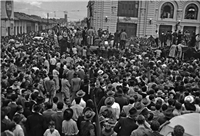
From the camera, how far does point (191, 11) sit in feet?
117

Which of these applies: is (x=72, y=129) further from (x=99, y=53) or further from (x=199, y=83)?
(x=99, y=53)

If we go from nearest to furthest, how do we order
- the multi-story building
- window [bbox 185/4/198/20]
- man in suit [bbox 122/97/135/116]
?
man in suit [bbox 122/97/135/116]
the multi-story building
window [bbox 185/4/198/20]

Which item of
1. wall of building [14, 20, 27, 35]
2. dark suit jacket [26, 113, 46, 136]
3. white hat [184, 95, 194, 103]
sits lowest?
dark suit jacket [26, 113, 46, 136]

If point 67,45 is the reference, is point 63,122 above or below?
below

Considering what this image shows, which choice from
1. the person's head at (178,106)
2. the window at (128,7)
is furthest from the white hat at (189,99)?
the window at (128,7)

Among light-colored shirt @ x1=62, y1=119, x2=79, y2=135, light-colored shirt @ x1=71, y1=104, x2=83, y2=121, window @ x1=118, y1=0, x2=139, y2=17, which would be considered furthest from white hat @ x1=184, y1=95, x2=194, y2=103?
window @ x1=118, y1=0, x2=139, y2=17

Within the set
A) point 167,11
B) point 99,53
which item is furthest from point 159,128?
point 167,11

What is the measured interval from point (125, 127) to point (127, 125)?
0.07 metres

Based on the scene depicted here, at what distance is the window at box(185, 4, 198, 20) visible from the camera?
35.8 m

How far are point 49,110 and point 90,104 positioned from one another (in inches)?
50.9

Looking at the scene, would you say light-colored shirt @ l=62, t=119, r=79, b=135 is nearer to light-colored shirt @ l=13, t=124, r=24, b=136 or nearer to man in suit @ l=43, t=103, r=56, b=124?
man in suit @ l=43, t=103, r=56, b=124

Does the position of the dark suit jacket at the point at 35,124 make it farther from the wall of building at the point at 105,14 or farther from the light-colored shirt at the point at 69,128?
the wall of building at the point at 105,14

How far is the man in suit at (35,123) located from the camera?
616cm

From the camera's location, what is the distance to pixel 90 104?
725 centimetres
